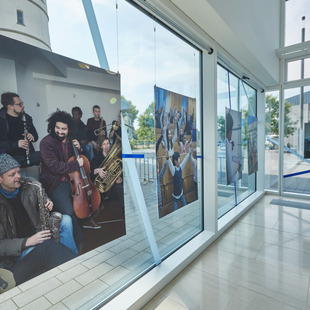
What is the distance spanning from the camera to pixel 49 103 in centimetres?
140

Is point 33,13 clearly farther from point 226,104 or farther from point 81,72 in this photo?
point 226,104

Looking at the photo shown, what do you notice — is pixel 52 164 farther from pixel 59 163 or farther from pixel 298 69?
pixel 298 69

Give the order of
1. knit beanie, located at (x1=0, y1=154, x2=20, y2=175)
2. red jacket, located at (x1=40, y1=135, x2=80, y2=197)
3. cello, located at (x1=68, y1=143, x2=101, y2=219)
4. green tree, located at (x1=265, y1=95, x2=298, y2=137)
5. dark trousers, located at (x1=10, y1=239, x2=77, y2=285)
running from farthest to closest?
green tree, located at (x1=265, y1=95, x2=298, y2=137), cello, located at (x1=68, y1=143, x2=101, y2=219), red jacket, located at (x1=40, y1=135, x2=80, y2=197), dark trousers, located at (x1=10, y1=239, x2=77, y2=285), knit beanie, located at (x1=0, y1=154, x2=20, y2=175)

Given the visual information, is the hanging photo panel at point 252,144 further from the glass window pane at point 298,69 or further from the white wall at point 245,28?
the glass window pane at point 298,69

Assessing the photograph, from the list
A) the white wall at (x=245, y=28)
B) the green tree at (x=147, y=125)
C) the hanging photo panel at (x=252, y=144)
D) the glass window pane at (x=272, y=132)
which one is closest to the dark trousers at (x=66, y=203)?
the green tree at (x=147, y=125)

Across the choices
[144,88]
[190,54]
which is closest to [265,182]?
[190,54]

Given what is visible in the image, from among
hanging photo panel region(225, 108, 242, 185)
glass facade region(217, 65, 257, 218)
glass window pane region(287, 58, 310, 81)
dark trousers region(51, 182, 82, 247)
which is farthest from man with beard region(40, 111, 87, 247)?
glass window pane region(287, 58, 310, 81)

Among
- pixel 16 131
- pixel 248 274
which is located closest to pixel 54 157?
pixel 16 131

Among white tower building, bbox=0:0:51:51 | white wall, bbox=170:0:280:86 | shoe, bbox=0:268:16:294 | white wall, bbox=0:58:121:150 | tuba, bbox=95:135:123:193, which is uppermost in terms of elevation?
white wall, bbox=170:0:280:86

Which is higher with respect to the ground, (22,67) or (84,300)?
(22,67)

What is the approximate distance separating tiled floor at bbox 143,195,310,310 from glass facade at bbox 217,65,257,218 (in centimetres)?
77

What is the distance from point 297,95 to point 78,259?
6.15 meters

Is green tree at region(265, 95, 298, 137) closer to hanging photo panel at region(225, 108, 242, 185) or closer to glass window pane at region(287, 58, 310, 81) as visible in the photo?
glass window pane at region(287, 58, 310, 81)

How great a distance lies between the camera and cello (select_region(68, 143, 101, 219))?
157 centimetres
